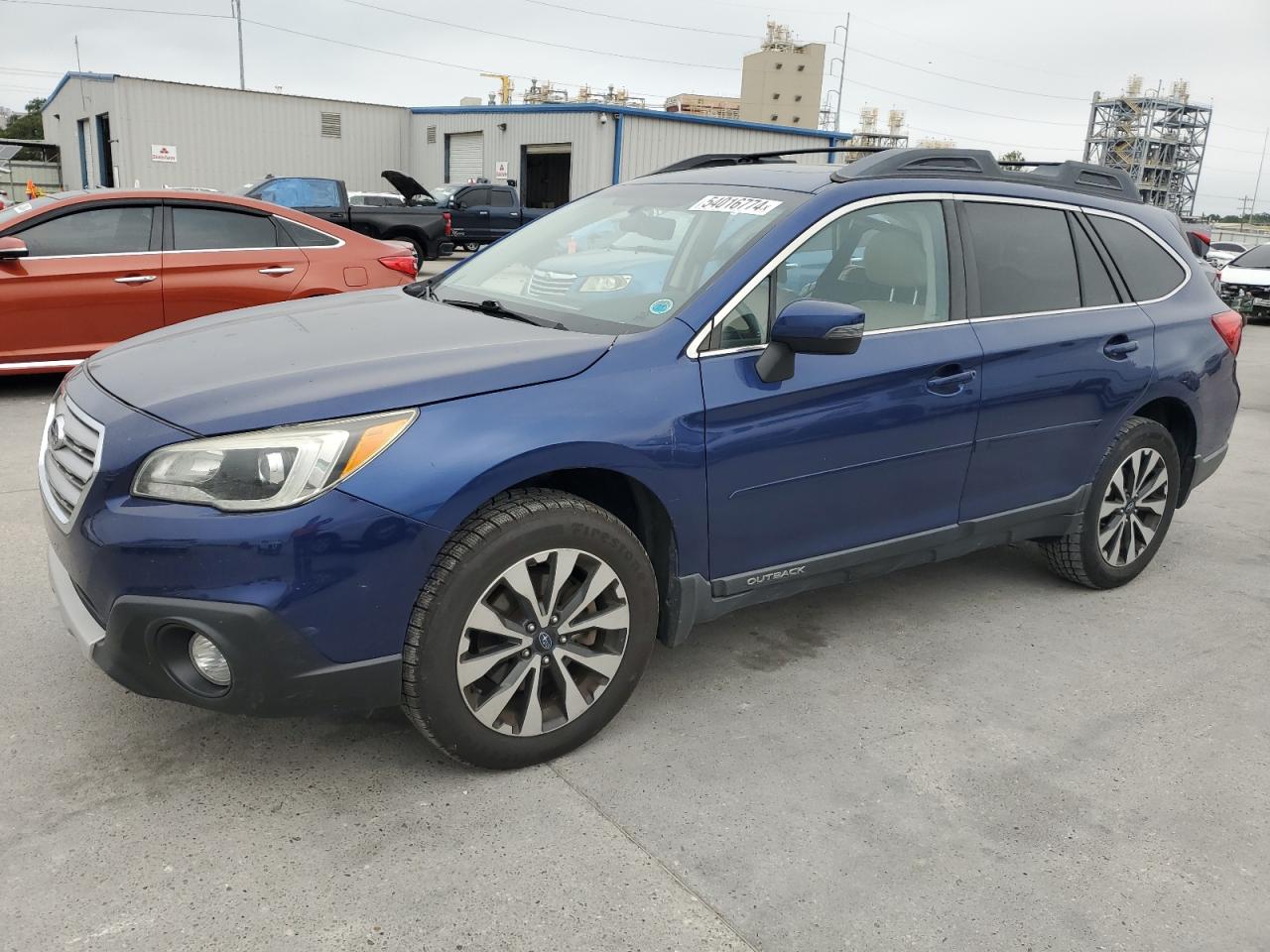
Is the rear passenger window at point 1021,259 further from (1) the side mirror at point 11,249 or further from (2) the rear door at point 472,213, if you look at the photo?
(2) the rear door at point 472,213

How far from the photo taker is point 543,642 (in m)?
2.77

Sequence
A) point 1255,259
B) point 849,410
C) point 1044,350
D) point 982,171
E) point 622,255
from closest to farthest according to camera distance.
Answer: point 849,410 → point 622,255 → point 1044,350 → point 982,171 → point 1255,259

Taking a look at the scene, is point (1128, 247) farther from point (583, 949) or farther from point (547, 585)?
point (583, 949)

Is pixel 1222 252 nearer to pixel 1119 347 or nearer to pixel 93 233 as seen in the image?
pixel 1119 347

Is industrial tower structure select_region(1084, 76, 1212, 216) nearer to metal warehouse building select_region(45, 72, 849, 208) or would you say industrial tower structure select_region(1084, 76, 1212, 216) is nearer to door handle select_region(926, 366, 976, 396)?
metal warehouse building select_region(45, 72, 849, 208)

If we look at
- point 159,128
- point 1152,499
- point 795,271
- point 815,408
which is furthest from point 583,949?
point 159,128

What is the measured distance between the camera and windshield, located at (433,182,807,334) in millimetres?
3217

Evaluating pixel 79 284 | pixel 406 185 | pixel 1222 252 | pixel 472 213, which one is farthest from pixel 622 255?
pixel 1222 252

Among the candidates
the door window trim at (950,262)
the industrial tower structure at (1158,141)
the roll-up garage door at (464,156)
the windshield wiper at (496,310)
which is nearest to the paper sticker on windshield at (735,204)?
the door window trim at (950,262)

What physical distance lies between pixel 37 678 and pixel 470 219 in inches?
840

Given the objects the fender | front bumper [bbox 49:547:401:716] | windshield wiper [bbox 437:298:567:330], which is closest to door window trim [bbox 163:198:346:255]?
windshield wiper [bbox 437:298:567:330]

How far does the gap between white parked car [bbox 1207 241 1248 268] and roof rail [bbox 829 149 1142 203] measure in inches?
1006

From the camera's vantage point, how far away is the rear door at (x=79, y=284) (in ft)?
22.5

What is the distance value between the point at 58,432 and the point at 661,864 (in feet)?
6.69
